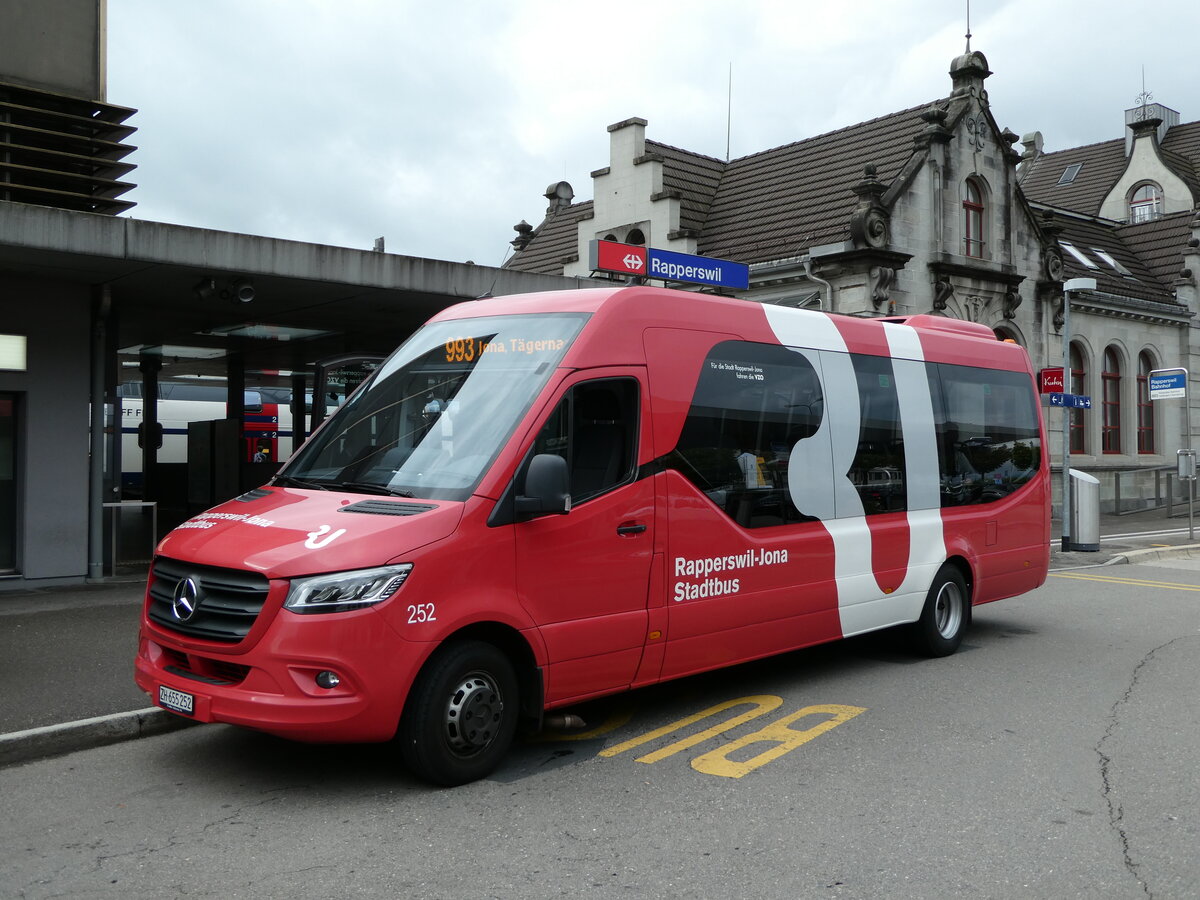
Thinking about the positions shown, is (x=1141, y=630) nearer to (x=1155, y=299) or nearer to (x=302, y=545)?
(x=302, y=545)

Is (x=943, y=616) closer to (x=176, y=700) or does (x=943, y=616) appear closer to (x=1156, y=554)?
(x=176, y=700)

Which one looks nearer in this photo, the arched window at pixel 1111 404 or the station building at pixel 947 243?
the station building at pixel 947 243

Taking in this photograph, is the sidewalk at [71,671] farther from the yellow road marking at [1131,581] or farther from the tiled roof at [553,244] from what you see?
the tiled roof at [553,244]

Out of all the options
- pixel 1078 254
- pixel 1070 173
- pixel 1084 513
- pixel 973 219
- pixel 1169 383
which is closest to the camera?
pixel 1084 513

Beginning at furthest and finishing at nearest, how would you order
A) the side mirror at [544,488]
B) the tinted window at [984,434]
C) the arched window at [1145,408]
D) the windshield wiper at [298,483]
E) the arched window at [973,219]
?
the arched window at [1145,408]
the arched window at [973,219]
the tinted window at [984,434]
the windshield wiper at [298,483]
the side mirror at [544,488]

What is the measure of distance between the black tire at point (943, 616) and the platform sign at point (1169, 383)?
1551cm

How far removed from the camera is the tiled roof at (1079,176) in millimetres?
43812

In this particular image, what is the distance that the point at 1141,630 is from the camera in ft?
34.1

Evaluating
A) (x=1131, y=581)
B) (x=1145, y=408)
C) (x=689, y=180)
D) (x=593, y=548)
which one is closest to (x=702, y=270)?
(x=593, y=548)

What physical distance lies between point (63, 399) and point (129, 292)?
5.10 ft

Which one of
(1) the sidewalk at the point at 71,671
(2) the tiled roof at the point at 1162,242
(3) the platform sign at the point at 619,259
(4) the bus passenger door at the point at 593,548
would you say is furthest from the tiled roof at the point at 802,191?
(4) the bus passenger door at the point at 593,548

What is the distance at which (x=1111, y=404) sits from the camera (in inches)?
1224

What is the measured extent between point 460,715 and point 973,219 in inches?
947

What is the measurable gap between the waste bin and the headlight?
15.7 metres
